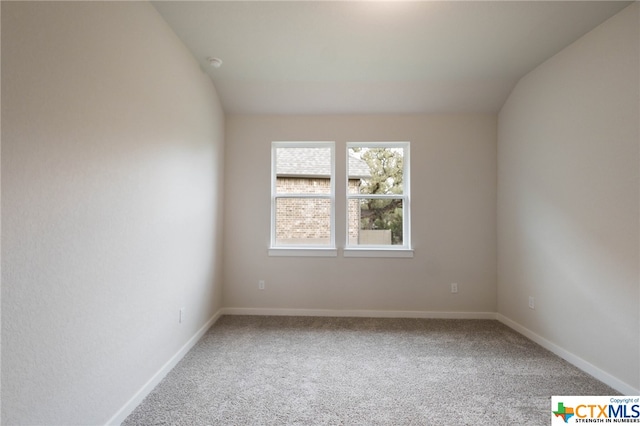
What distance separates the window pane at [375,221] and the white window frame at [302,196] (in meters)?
0.24

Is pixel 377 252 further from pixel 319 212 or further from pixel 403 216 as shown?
pixel 319 212

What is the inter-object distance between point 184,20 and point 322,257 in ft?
8.72

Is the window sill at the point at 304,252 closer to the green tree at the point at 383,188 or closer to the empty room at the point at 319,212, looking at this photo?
the empty room at the point at 319,212

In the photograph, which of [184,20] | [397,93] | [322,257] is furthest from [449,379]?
[184,20]

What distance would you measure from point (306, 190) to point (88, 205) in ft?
8.01

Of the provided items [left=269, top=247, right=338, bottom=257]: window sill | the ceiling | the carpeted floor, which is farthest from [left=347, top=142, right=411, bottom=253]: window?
the carpeted floor

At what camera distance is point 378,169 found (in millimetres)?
3664

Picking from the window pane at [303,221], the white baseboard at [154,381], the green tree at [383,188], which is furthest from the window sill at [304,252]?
the white baseboard at [154,381]

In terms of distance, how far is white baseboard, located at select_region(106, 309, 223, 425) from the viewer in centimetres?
169

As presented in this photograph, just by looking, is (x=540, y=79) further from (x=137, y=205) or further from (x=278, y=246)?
(x=137, y=205)

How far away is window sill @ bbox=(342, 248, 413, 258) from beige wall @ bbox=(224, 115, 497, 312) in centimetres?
8

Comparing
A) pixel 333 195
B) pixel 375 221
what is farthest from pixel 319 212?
pixel 375 221

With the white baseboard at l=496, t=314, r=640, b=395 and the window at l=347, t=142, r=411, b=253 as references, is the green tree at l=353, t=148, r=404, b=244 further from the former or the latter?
the white baseboard at l=496, t=314, r=640, b=395

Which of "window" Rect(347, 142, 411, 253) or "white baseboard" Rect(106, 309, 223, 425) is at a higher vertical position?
"window" Rect(347, 142, 411, 253)
